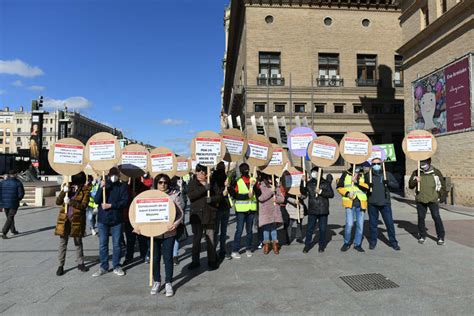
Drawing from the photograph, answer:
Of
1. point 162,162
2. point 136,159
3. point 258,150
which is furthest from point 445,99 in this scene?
point 136,159

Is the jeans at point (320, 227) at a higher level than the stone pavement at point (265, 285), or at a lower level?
higher

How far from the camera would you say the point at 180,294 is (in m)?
4.92

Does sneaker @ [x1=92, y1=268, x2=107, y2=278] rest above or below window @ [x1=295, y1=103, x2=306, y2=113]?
below

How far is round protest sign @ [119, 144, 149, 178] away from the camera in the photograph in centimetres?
748

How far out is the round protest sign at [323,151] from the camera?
7511mm

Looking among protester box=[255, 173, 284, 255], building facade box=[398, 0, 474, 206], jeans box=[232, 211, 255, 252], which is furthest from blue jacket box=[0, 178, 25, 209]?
building facade box=[398, 0, 474, 206]

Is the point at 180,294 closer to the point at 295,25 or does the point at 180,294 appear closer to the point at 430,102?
the point at 430,102

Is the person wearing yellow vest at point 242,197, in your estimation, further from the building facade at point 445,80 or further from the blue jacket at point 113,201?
the building facade at point 445,80

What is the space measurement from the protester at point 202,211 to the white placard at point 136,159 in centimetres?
212

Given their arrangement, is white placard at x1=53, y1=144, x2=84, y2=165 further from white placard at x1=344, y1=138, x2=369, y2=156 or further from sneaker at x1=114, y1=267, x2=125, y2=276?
white placard at x1=344, y1=138, x2=369, y2=156

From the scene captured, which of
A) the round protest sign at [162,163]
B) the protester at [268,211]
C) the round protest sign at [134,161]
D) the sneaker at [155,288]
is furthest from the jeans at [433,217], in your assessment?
the round protest sign at [134,161]

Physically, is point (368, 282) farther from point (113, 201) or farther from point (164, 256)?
point (113, 201)

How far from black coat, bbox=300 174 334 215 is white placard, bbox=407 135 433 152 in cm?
255

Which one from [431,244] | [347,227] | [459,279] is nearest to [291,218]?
[347,227]
